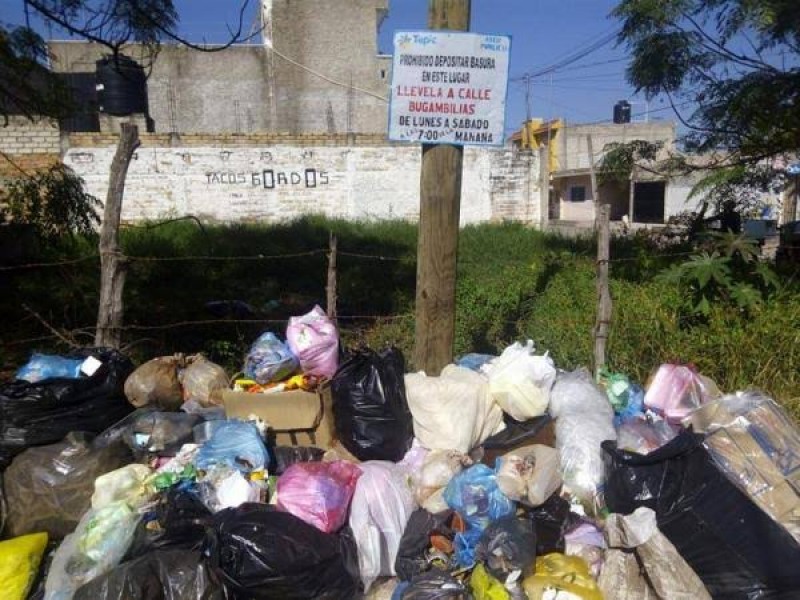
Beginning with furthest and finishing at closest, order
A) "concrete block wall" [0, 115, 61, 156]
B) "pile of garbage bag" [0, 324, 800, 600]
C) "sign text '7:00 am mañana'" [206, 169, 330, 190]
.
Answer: "sign text '7:00 am mañana'" [206, 169, 330, 190], "concrete block wall" [0, 115, 61, 156], "pile of garbage bag" [0, 324, 800, 600]

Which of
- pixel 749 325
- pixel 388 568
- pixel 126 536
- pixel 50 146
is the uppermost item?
pixel 50 146

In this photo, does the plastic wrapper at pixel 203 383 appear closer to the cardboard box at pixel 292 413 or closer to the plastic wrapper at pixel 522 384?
the cardboard box at pixel 292 413

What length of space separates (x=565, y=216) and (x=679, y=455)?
2930 centimetres

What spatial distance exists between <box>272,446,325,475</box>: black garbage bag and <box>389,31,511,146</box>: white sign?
162 centimetres

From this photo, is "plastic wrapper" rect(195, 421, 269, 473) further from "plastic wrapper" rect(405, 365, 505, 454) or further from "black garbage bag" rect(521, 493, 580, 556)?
"black garbage bag" rect(521, 493, 580, 556)

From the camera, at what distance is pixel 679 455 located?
265 centimetres

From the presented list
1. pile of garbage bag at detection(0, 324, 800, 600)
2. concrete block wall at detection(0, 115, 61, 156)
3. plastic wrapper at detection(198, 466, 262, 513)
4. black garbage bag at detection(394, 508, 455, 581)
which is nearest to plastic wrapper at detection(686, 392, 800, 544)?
Result: pile of garbage bag at detection(0, 324, 800, 600)

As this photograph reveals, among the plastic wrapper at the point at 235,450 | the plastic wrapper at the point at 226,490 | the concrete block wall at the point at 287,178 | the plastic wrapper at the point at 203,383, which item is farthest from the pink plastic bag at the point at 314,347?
the concrete block wall at the point at 287,178

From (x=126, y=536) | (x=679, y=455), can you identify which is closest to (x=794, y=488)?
(x=679, y=455)

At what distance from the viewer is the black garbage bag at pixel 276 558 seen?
7.76 feet

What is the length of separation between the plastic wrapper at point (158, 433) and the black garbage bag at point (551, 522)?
66.3 inches

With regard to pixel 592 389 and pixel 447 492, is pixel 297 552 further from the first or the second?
pixel 592 389

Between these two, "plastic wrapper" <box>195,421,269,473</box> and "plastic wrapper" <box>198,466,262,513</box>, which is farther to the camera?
"plastic wrapper" <box>195,421,269,473</box>

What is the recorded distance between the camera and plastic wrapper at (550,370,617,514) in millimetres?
2910
